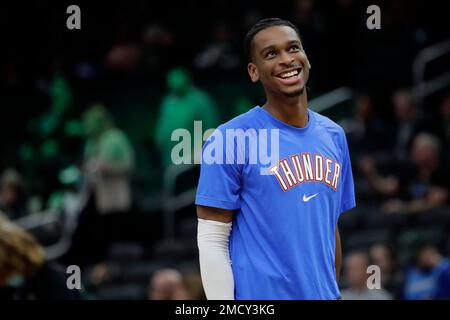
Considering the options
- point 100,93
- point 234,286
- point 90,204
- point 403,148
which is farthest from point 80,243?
point 234,286

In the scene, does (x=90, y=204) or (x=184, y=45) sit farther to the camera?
(x=184, y=45)

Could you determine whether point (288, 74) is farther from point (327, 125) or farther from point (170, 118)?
point (170, 118)

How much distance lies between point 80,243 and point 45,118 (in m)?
1.77

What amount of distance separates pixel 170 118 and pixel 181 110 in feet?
0.67

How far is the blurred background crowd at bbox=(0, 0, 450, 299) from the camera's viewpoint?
8680mm

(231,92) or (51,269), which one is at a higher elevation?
(231,92)

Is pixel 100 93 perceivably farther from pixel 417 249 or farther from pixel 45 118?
pixel 417 249

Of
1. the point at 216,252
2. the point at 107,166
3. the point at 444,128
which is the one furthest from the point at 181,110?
the point at 216,252

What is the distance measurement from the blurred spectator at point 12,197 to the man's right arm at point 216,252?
644 centimetres

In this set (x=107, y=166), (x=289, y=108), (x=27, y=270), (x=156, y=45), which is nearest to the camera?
(x=289, y=108)

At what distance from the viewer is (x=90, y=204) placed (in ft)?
32.5

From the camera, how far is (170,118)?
10.0 meters

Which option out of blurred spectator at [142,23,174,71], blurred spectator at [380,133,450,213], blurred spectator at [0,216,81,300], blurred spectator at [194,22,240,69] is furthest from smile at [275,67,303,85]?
blurred spectator at [142,23,174,71]

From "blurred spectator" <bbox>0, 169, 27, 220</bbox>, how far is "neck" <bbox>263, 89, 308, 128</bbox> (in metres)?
6.43
